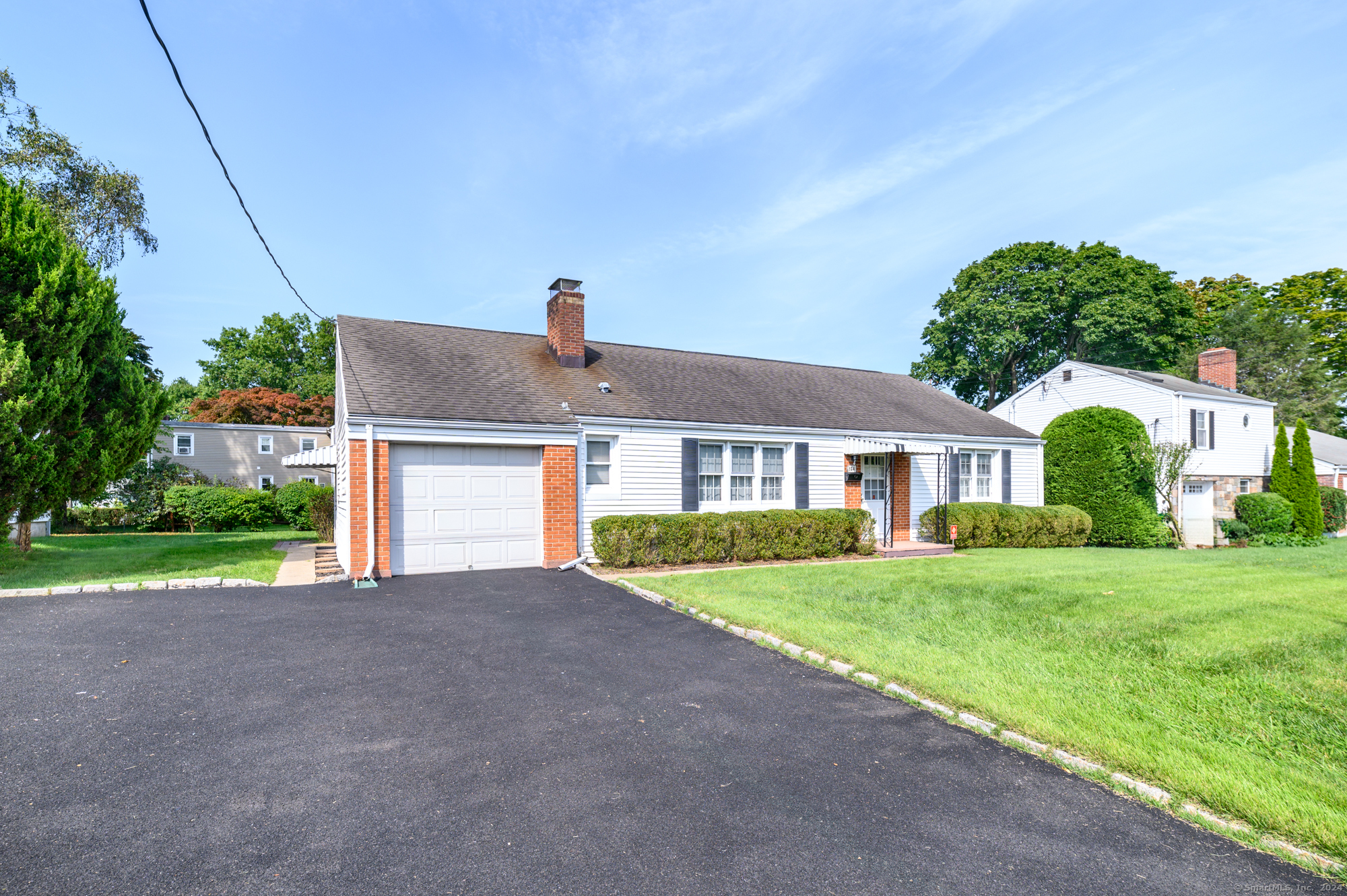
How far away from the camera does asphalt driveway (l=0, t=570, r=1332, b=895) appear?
2.82 m

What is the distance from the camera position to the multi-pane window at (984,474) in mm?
18359

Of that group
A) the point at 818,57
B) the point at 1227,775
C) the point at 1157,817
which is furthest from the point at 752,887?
the point at 818,57

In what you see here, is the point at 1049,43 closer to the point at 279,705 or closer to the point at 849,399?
the point at 849,399

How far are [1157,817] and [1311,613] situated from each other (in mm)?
6767

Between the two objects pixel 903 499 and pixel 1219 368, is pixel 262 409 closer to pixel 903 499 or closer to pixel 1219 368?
pixel 903 499

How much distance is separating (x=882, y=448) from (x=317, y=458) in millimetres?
13262

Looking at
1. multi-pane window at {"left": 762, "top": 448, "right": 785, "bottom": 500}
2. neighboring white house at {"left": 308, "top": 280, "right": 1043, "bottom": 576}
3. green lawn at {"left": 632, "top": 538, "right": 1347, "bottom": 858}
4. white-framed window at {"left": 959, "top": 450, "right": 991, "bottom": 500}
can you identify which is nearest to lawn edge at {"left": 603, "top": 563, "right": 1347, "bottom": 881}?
green lawn at {"left": 632, "top": 538, "right": 1347, "bottom": 858}

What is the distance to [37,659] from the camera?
5926 millimetres

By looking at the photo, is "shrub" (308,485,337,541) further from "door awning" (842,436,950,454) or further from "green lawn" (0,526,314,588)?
"door awning" (842,436,950,454)

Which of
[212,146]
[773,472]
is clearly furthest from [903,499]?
[212,146]

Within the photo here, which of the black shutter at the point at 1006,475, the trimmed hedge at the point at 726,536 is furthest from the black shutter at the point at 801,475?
the black shutter at the point at 1006,475

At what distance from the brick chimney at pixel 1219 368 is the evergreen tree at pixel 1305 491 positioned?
5.61 m

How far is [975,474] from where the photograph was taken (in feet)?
59.9

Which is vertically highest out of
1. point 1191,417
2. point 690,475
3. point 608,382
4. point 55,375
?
point 608,382
